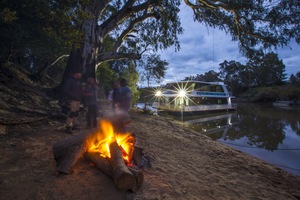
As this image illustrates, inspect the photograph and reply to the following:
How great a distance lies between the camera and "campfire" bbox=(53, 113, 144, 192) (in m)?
2.67

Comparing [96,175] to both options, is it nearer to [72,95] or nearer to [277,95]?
[72,95]

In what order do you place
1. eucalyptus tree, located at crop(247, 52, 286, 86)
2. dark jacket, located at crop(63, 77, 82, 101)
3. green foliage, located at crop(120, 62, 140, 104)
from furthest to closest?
eucalyptus tree, located at crop(247, 52, 286, 86)
green foliage, located at crop(120, 62, 140, 104)
dark jacket, located at crop(63, 77, 82, 101)

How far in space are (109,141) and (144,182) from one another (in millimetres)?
1061

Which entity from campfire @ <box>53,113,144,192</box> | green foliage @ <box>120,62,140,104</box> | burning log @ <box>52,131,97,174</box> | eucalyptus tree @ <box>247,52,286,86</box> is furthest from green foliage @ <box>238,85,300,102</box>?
burning log @ <box>52,131,97,174</box>

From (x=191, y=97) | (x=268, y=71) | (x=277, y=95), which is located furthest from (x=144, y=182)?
(x=268, y=71)

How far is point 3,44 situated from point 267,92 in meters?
56.6

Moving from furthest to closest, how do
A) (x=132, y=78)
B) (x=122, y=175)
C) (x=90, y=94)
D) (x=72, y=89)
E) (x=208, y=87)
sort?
(x=208, y=87), (x=132, y=78), (x=90, y=94), (x=72, y=89), (x=122, y=175)

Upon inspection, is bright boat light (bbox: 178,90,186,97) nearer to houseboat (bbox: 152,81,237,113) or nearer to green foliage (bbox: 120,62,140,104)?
houseboat (bbox: 152,81,237,113)

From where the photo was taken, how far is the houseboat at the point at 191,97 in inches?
794

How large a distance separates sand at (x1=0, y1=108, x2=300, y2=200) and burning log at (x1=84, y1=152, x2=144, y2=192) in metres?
0.10

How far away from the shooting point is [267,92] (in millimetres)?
49969

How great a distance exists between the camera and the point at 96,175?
3004mm

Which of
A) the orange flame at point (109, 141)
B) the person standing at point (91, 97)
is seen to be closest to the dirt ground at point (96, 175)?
the orange flame at point (109, 141)

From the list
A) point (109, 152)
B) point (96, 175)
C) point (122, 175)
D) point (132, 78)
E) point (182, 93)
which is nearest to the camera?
point (122, 175)
